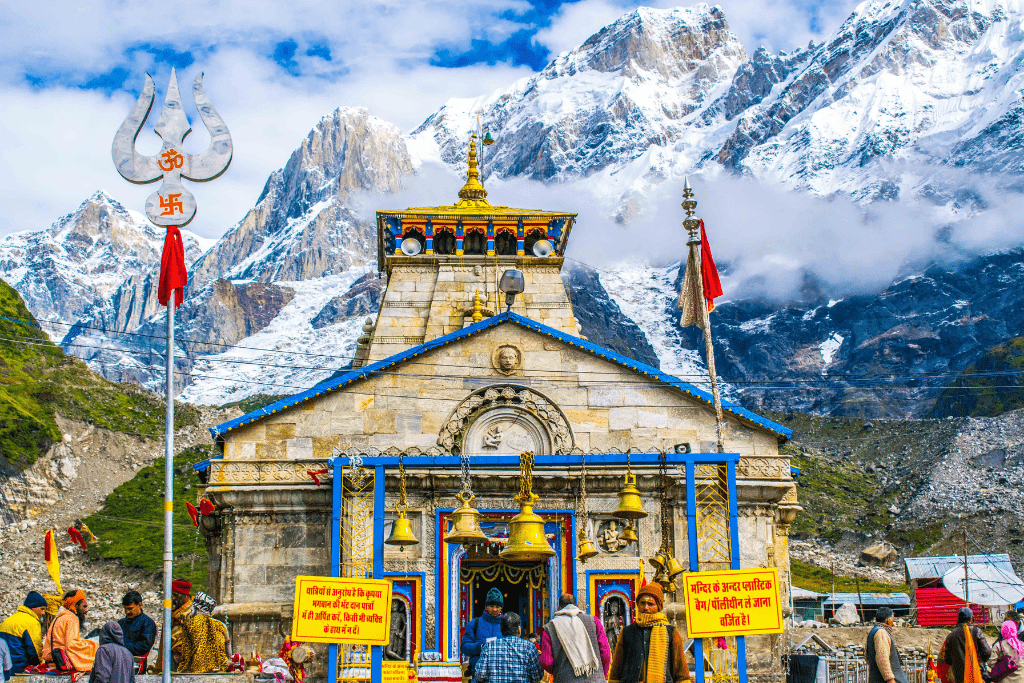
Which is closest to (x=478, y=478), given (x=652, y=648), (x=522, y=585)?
(x=522, y=585)

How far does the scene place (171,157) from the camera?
16.1 m

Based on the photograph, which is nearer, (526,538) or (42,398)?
(526,538)

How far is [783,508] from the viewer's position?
2803cm

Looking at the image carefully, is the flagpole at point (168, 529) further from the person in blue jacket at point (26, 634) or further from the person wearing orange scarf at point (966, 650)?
the person wearing orange scarf at point (966, 650)

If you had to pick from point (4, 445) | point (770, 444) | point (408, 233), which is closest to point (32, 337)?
point (4, 445)

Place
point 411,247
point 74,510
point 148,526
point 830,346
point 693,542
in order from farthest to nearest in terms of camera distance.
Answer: point 830,346 < point 74,510 < point 148,526 < point 411,247 < point 693,542

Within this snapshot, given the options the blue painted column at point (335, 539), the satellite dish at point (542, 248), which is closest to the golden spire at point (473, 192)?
the satellite dish at point (542, 248)

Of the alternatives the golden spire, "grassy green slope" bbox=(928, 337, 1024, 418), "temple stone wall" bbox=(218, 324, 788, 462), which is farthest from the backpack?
"grassy green slope" bbox=(928, 337, 1024, 418)

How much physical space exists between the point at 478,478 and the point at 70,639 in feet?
36.7

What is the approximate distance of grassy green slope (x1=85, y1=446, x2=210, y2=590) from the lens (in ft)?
234

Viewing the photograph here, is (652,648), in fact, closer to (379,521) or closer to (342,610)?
(342,610)

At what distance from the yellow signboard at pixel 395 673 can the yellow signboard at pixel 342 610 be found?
2954 millimetres

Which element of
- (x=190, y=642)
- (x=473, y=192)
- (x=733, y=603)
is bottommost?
(x=190, y=642)

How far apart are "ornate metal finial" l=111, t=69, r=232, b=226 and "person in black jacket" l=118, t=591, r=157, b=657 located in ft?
19.5
